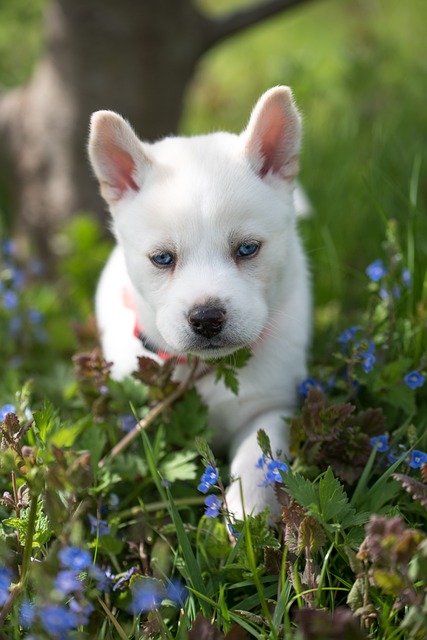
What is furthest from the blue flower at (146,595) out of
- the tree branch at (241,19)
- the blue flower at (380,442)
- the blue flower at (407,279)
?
the tree branch at (241,19)

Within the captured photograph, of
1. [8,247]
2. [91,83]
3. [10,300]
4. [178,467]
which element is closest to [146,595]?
[178,467]

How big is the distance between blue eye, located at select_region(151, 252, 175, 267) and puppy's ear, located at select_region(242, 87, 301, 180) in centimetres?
47

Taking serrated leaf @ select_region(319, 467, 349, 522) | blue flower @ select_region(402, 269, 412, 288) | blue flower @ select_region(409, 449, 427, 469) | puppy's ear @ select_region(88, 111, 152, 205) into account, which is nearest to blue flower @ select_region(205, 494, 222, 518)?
serrated leaf @ select_region(319, 467, 349, 522)

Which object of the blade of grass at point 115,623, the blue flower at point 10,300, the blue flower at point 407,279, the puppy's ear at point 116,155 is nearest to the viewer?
the blade of grass at point 115,623

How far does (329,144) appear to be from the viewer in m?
4.70

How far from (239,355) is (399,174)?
217 centimetres

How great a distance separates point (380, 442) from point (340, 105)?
3.58 m

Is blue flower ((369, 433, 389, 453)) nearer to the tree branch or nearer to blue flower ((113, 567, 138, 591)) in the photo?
blue flower ((113, 567, 138, 591))

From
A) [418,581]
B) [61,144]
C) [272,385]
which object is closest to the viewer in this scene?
[418,581]

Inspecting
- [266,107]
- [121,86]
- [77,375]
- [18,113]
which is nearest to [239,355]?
[77,375]

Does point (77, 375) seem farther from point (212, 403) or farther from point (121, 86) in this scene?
point (121, 86)

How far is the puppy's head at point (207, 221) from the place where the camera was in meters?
2.27

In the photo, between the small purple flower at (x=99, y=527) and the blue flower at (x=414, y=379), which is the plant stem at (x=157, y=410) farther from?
the blue flower at (x=414, y=379)

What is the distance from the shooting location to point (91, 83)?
14.1 feet
